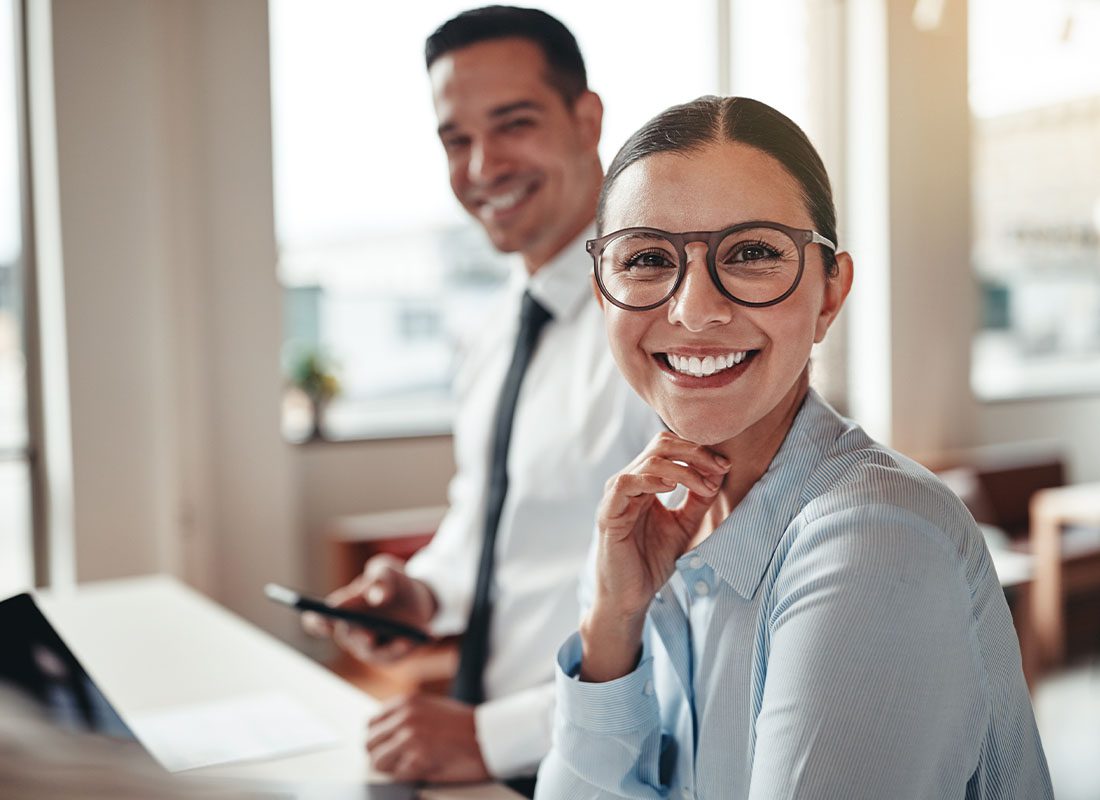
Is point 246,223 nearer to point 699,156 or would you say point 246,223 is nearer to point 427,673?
point 427,673

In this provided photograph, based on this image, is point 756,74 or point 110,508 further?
point 756,74

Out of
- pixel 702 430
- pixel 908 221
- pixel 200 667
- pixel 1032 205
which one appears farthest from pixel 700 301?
pixel 1032 205

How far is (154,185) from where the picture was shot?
4.36 meters

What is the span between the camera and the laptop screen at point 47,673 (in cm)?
98

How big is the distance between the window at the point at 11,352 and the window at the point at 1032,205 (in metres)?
5.46

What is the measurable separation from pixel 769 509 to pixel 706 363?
0.15 meters

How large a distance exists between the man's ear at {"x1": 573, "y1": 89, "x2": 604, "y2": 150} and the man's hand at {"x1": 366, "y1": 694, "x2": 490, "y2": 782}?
853 millimetres

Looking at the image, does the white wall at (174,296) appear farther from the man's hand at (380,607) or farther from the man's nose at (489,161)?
the man's nose at (489,161)

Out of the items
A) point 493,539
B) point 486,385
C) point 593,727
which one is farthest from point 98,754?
point 486,385

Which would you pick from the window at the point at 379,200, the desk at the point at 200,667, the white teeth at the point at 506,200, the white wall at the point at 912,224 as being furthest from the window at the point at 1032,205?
the white teeth at the point at 506,200

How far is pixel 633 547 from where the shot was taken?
3.41 feet

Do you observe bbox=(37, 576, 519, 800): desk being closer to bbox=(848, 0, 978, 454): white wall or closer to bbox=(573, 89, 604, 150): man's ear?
bbox=(573, 89, 604, 150): man's ear

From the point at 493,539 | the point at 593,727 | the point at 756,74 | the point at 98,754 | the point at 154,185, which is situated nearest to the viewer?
the point at 98,754

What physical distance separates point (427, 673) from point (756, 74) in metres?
4.03
